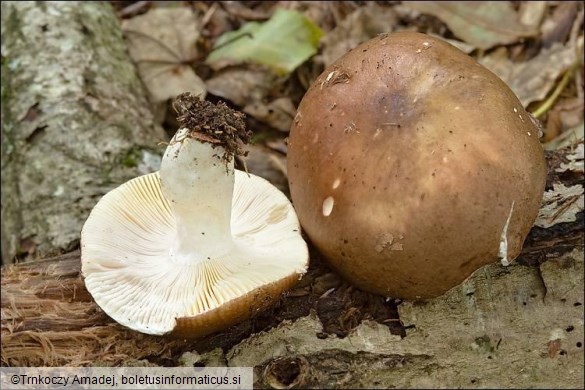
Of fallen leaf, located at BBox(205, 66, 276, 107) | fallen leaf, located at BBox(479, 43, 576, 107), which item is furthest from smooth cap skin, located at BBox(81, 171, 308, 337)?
fallen leaf, located at BBox(479, 43, 576, 107)

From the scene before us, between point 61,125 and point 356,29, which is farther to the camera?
point 356,29

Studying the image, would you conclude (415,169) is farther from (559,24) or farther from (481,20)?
(559,24)

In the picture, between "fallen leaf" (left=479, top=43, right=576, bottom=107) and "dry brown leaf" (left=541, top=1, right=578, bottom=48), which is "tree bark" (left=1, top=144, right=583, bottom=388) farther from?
"dry brown leaf" (left=541, top=1, right=578, bottom=48)

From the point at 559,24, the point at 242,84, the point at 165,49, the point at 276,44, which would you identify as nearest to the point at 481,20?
the point at 559,24

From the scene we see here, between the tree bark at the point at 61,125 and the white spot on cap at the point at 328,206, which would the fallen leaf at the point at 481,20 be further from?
the white spot on cap at the point at 328,206

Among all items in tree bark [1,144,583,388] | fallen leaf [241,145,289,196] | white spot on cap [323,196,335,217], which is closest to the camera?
white spot on cap [323,196,335,217]

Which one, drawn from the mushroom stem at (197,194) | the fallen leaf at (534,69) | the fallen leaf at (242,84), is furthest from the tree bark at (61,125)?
the fallen leaf at (534,69)
